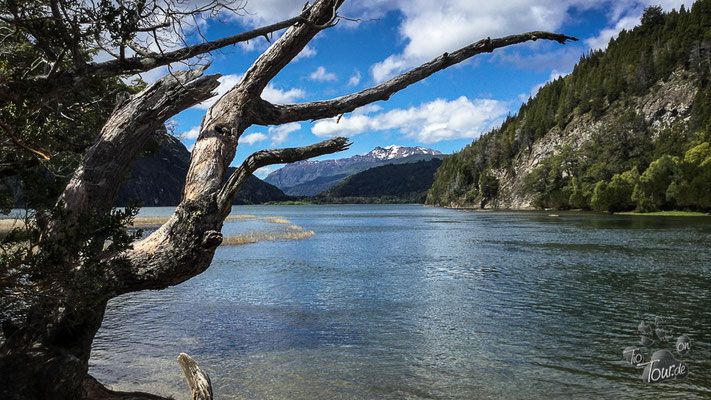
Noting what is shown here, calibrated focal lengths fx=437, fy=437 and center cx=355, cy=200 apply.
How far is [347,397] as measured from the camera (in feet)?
35.1

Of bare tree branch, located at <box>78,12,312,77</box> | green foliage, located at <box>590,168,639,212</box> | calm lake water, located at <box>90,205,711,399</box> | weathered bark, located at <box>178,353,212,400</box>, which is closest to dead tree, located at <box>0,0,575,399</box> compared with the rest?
bare tree branch, located at <box>78,12,312,77</box>

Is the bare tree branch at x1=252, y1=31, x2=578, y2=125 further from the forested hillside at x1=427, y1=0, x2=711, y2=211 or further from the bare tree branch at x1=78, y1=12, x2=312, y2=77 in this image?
the forested hillside at x1=427, y1=0, x2=711, y2=211

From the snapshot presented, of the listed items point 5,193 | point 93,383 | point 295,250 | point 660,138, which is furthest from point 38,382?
point 660,138

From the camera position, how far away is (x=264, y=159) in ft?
16.6

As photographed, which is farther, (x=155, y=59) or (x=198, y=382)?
(x=198, y=382)

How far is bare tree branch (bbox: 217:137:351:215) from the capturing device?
4527 mm

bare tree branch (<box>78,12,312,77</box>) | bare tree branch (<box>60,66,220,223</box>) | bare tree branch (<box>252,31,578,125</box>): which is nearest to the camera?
bare tree branch (<box>78,12,312,77</box>)

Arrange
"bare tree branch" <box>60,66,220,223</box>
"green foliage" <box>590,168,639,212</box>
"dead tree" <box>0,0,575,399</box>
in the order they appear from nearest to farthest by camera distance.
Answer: "dead tree" <box>0,0,575,399</box> → "bare tree branch" <box>60,66,220,223</box> → "green foliage" <box>590,168,639,212</box>

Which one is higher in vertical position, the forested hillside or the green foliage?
the forested hillside

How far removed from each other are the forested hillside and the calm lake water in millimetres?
77712

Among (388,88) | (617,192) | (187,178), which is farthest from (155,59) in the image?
(617,192)

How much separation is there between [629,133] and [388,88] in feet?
478

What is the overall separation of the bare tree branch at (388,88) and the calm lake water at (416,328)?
793cm

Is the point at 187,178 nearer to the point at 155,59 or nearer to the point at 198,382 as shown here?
the point at 155,59
